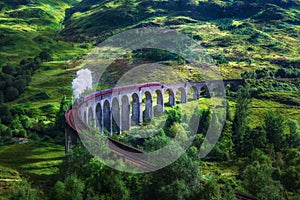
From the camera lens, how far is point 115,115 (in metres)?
79.3

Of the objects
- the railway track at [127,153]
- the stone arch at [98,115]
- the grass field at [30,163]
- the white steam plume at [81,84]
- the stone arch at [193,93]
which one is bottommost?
the grass field at [30,163]

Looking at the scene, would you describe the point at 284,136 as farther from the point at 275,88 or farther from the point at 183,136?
the point at 275,88

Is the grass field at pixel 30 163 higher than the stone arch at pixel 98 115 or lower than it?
lower

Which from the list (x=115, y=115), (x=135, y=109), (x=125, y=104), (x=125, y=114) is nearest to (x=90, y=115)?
(x=115, y=115)

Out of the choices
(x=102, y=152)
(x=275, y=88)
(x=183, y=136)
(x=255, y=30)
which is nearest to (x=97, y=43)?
(x=255, y=30)

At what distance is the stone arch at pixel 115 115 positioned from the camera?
79.1 metres

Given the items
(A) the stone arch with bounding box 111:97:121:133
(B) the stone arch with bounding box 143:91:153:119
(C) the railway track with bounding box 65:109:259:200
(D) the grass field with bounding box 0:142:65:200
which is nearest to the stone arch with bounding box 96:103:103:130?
(A) the stone arch with bounding box 111:97:121:133

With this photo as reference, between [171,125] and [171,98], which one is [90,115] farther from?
[171,98]

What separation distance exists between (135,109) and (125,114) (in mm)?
5680

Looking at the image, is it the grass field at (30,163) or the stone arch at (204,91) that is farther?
the stone arch at (204,91)

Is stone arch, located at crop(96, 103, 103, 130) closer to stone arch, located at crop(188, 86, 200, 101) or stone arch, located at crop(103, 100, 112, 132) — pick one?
stone arch, located at crop(103, 100, 112, 132)

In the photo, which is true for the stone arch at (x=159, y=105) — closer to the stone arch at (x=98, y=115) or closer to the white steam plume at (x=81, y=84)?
the white steam plume at (x=81, y=84)

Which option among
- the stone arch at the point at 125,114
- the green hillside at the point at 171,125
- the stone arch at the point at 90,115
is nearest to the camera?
the green hillside at the point at 171,125

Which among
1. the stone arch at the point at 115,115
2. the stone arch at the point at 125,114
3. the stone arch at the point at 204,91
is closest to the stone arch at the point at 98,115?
the stone arch at the point at 115,115
